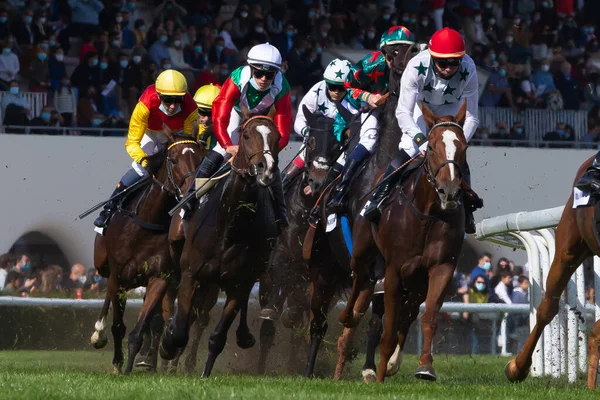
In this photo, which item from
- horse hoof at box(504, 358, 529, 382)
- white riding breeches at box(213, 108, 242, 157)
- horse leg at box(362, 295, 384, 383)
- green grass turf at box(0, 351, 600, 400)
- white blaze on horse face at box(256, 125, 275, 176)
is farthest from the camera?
white riding breeches at box(213, 108, 242, 157)

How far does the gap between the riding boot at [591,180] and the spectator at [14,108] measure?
1009 centimetres

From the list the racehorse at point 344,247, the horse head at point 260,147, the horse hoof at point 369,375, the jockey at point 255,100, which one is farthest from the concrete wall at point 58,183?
the horse head at point 260,147

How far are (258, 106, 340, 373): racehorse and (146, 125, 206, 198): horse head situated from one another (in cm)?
105

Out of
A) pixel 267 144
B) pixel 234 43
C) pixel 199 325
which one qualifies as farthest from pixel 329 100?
pixel 234 43

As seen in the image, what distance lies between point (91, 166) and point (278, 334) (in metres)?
5.90

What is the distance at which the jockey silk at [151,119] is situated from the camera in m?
10.3

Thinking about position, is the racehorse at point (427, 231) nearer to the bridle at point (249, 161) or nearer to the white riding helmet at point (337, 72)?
the bridle at point (249, 161)

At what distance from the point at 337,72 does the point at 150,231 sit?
2.20 m

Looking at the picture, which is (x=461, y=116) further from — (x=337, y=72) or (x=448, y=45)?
(x=337, y=72)

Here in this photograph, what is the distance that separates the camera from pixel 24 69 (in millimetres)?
17078

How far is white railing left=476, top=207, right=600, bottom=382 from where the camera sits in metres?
8.94

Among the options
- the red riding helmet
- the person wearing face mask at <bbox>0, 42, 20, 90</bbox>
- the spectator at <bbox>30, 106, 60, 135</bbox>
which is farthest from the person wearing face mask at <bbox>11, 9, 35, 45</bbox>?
the red riding helmet

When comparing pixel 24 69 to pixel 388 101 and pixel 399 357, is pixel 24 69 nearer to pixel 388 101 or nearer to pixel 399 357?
pixel 388 101

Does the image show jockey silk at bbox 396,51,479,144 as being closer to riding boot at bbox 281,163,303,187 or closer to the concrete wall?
riding boot at bbox 281,163,303,187
